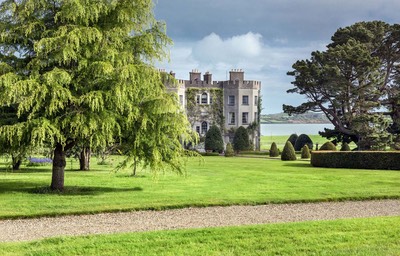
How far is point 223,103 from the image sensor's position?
2140 inches

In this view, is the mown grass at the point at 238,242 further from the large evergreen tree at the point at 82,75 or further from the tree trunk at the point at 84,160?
the tree trunk at the point at 84,160

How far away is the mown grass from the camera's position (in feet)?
21.0

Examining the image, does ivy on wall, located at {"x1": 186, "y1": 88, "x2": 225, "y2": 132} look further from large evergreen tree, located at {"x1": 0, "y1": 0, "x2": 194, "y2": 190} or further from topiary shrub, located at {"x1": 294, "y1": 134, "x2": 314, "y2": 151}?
large evergreen tree, located at {"x1": 0, "y1": 0, "x2": 194, "y2": 190}

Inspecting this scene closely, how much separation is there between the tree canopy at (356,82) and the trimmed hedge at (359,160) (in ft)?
36.6

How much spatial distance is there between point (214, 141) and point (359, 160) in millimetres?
22982

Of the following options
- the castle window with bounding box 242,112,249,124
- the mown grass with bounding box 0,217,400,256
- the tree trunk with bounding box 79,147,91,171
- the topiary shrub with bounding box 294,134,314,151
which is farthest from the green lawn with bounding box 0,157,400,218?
the castle window with bounding box 242,112,249,124

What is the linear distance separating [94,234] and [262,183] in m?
9.30

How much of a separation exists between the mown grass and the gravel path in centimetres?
86

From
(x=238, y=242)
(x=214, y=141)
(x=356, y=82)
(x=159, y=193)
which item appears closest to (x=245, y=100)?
(x=214, y=141)

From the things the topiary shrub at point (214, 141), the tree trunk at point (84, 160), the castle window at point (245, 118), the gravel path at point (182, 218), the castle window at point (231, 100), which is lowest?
the gravel path at point (182, 218)

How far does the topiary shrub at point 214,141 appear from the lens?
48594 millimetres

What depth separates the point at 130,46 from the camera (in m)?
13.4

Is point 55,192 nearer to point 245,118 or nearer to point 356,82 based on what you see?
point 356,82

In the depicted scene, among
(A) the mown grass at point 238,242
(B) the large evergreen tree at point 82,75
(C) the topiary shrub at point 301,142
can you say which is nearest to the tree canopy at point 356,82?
(C) the topiary shrub at point 301,142
